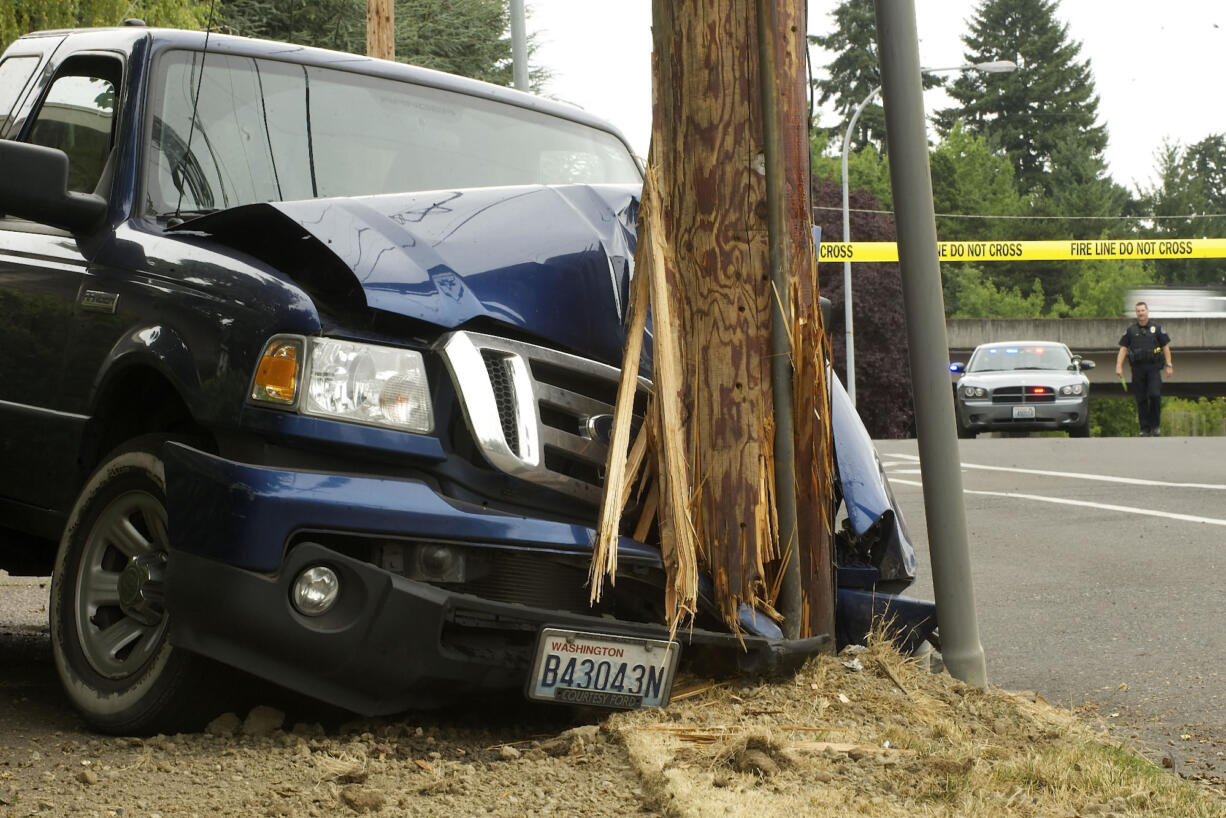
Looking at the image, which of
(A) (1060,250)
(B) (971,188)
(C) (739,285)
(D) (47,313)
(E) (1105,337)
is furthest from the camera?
(B) (971,188)

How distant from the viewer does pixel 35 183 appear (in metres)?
4.31

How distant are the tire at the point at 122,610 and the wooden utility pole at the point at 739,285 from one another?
146cm

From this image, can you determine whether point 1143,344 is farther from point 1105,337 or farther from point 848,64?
point 848,64

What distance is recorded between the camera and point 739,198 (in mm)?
4555

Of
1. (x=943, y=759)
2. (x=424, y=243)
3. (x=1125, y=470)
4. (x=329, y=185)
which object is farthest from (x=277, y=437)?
(x=1125, y=470)

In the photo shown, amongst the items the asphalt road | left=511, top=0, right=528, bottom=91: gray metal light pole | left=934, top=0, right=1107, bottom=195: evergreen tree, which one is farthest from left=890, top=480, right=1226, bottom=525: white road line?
left=934, top=0, right=1107, bottom=195: evergreen tree

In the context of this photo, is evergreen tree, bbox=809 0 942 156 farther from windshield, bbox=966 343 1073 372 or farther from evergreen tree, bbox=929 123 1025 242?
windshield, bbox=966 343 1073 372

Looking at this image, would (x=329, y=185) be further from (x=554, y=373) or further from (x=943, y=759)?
(x=943, y=759)

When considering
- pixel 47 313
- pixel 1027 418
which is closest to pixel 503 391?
pixel 47 313

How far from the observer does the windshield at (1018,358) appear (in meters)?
25.1

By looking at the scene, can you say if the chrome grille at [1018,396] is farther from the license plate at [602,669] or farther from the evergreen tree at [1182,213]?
the evergreen tree at [1182,213]

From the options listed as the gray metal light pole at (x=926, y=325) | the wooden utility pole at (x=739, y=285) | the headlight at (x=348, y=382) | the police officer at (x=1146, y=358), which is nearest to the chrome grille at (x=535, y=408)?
the headlight at (x=348, y=382)

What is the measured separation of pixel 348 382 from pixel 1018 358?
2269cm

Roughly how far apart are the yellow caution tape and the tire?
37.0 m
